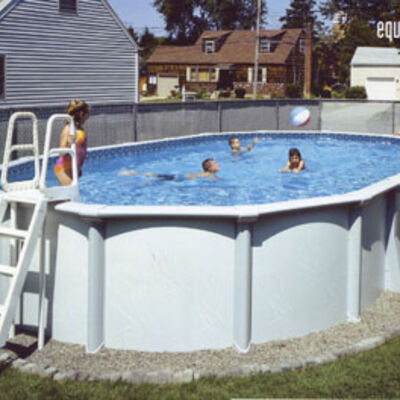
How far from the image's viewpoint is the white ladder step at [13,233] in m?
4.95

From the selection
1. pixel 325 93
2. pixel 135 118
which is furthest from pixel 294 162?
pixel 325 93

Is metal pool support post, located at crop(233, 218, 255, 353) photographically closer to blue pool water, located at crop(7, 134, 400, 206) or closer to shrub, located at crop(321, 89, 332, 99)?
blue pool water, located at crop(7, 134, 400, 206)

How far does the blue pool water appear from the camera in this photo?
11.8 meters

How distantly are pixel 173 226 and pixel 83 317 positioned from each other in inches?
41.1

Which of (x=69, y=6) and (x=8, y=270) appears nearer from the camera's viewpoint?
(x=8, y=270)

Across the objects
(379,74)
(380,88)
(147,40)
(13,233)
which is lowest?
(13,233)

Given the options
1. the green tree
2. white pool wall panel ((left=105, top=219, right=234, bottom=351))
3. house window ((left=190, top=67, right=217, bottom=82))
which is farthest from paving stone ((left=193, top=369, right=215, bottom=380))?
the green tree

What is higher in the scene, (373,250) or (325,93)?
(325,93)

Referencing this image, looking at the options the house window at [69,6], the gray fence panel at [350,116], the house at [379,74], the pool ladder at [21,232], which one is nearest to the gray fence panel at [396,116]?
the gray fence panel at [350,116]

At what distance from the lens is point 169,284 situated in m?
5.02

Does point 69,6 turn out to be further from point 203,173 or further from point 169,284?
point 169,284

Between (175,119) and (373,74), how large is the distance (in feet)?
109

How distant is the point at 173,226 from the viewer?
497 centimetres

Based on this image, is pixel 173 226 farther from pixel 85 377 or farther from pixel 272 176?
pixel 272 176
